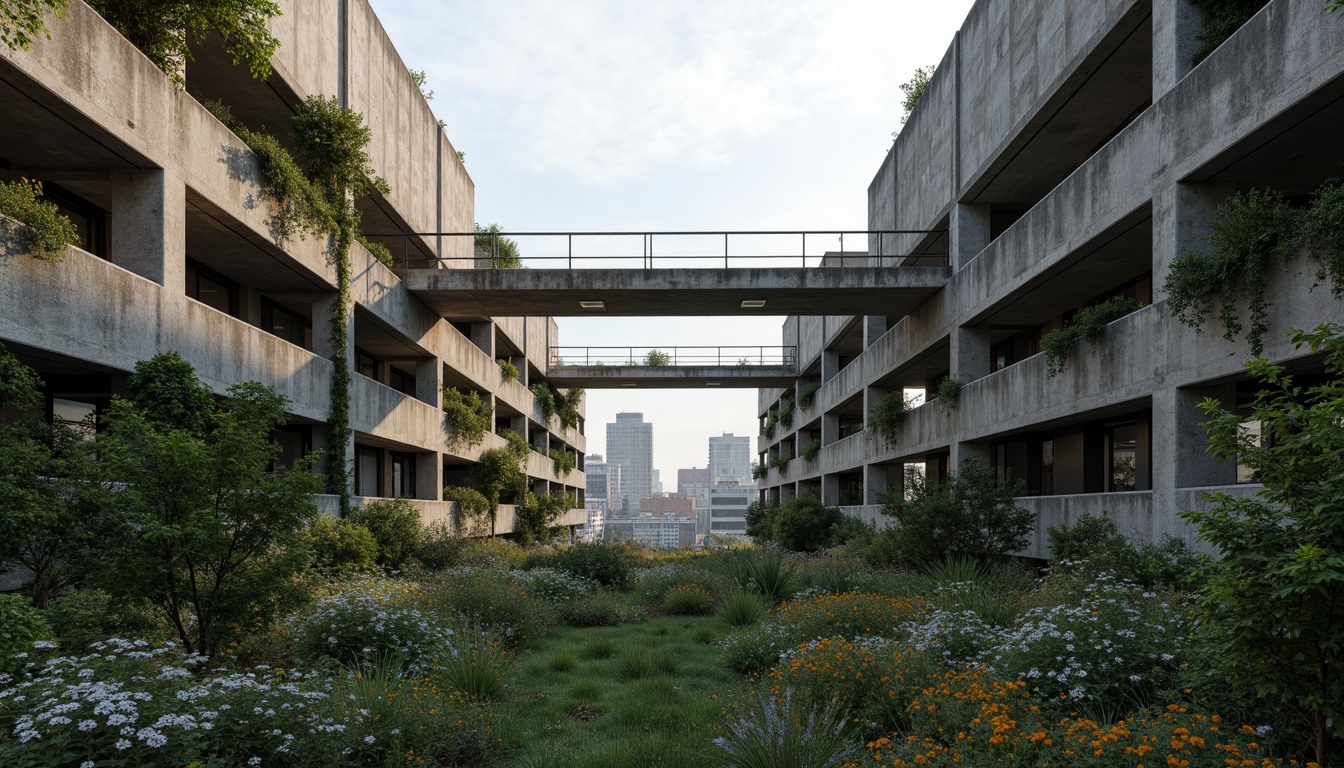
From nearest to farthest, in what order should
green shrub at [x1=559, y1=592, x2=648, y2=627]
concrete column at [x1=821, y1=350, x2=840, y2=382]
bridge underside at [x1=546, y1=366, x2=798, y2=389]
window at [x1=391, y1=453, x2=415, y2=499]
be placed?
1. green shrub at [x1=559, y1=592, x2=648, y2=627]
2. window at [x1=391, y1=453, x2=415, y2=499]
3. concrete column at [x1=821, y1=350, x2=840, y2=382]
4. bridge underside at [x1=546, y1=366, x2=798, y2=389]

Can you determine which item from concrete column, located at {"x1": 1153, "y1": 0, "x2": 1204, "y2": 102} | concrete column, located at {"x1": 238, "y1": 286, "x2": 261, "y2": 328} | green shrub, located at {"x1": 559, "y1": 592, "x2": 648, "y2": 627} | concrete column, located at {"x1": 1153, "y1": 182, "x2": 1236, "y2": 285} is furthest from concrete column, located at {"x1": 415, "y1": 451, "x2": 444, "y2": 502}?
concrete column, located at {"x1": 1153, "y1": 0, "x2": 1204, "y2": 102}

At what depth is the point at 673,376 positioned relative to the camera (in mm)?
40969

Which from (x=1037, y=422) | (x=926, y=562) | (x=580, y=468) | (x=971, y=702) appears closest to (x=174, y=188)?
(x=971, y=702)

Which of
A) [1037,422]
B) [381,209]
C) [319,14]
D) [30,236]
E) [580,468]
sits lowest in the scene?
[580,468]

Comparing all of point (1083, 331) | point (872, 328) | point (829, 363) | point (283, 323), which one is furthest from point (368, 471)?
point (829, 363)

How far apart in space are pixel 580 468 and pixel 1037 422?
52441 millimetres

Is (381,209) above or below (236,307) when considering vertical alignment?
above

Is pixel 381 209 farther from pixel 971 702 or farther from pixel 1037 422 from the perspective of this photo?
pixel 971 702

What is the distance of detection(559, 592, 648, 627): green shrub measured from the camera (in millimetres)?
14516

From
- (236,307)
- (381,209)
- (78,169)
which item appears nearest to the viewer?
(78,169)

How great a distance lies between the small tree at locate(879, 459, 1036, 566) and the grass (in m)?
6.29

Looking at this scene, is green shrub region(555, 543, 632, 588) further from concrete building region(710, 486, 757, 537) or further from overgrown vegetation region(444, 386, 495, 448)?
concrete building region(710, 486, 757, 537)

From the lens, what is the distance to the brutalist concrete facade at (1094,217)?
424 inches

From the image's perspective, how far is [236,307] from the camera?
1841cm
